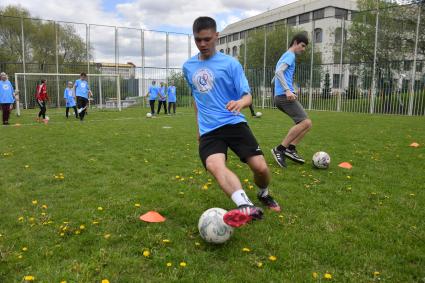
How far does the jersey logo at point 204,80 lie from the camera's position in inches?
157

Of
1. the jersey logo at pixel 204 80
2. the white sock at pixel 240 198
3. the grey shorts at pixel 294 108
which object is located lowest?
the white sock at pixel 240 198

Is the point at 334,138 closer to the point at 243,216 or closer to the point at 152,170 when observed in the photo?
the point at 152,170

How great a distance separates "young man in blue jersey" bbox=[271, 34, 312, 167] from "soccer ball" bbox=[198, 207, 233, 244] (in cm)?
353

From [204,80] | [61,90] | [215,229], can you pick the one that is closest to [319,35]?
[61,90]

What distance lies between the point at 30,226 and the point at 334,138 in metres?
8.93

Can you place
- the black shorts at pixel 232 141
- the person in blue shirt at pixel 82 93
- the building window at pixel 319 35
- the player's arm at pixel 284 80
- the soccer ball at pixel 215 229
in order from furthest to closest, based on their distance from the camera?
1. the building window at pixel 319 35
2. the person in blue shirt at pixel 82 93
3. the player's arm at pixel 284 80
4. the black shorts at pixel 232 141
5. the soccer ball at pixel 215 229

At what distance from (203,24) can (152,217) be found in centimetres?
220

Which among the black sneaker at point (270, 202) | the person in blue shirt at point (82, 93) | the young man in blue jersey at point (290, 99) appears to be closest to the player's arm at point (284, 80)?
the young man in blue jersey at point (290, 99)

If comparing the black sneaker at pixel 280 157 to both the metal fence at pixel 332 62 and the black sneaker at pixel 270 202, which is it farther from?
the metal fence at pixel 332 62

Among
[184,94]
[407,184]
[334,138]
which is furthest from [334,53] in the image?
[407,184]

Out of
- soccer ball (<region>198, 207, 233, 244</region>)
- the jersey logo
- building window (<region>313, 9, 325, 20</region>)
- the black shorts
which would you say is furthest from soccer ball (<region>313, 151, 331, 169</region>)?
building window (<region>313, 9, 325, 20</region>)

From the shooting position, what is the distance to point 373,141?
1021 centimetres

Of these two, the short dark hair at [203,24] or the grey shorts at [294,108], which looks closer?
the short dark hair at [203,24]

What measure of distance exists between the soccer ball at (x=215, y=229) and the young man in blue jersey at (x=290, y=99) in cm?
353
